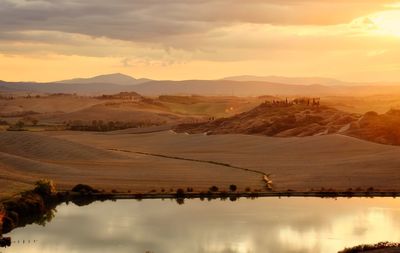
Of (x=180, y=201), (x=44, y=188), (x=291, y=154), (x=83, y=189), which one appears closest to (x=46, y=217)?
(x=44, y=188)

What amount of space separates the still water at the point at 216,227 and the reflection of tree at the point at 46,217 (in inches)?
15.0

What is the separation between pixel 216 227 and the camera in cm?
4622

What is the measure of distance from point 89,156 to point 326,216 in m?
44.7

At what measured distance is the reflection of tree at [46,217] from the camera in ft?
158

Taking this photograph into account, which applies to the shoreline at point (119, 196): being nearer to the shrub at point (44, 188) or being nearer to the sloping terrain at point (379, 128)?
the shrub at point (44, 188)

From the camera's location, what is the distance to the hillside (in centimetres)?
11714

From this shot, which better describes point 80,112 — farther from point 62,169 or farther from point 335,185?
point 335,185

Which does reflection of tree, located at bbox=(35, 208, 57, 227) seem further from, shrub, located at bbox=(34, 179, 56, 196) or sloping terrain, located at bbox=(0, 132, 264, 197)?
sloping terrain, located at bbox=(0, 132, 264, 197)

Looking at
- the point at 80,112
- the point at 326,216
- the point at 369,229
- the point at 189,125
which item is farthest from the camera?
the point at 80,112

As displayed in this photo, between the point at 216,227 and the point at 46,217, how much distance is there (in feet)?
40.4

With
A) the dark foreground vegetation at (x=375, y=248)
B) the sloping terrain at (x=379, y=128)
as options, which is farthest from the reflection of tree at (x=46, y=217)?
the sloping terrain at (x=379, y=128)

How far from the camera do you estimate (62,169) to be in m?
73.9

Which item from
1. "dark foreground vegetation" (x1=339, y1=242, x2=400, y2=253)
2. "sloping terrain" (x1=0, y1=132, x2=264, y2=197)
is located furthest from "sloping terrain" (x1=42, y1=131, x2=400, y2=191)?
Result: "dark foreground vegetation" (x1=339, y1=242, x2=400, y2=253)

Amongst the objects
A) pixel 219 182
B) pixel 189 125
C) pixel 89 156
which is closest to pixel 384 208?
pixel 219 182
